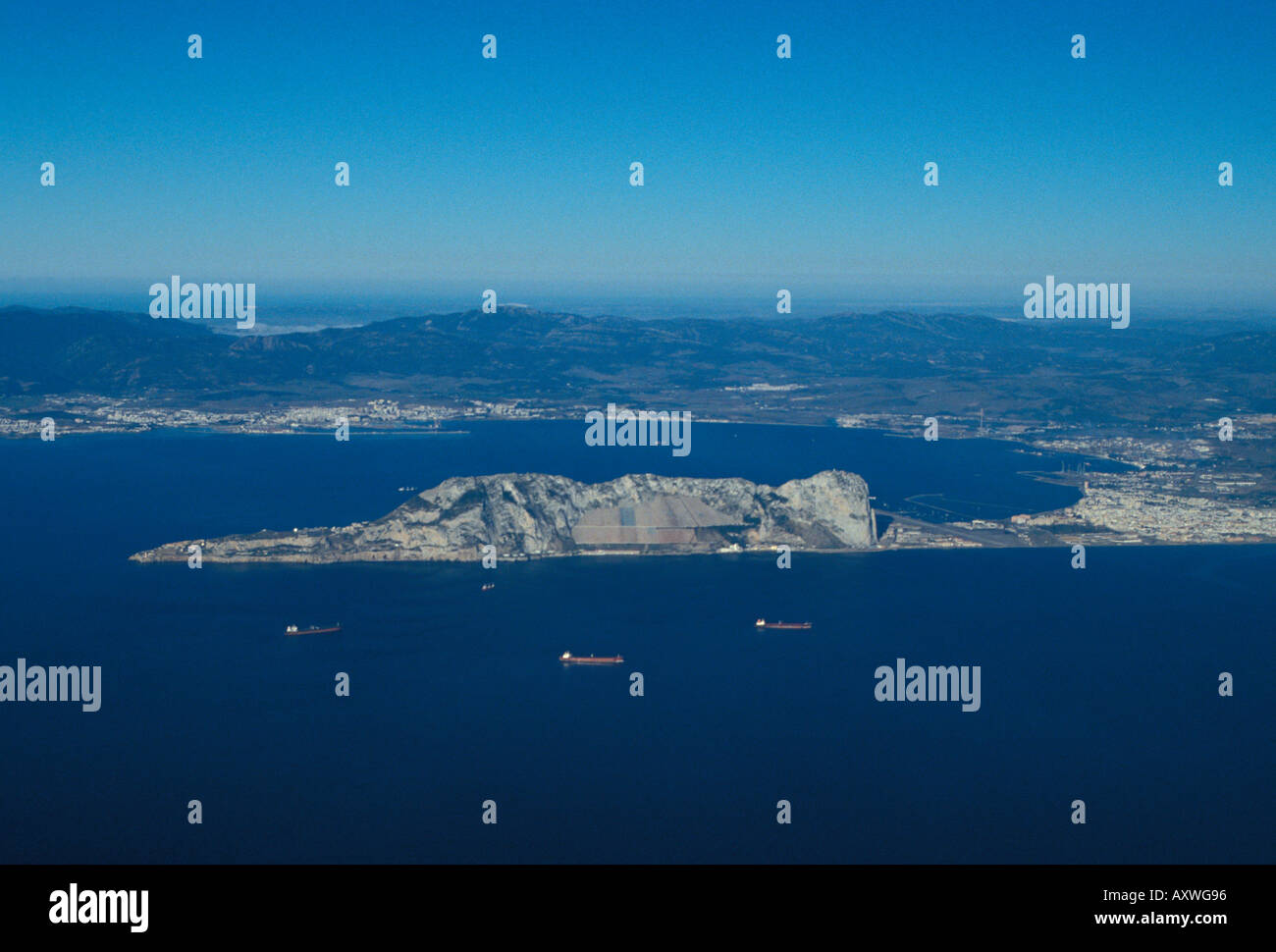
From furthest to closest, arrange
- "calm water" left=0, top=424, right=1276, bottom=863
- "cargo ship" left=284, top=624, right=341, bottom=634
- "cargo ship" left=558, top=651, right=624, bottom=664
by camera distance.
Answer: "cargo ship" left=284, top=624, right=341, bottom=634 → "cargo ship" left=558, top=651, right=624, bottom=664 → "calm water" left=0, top=424, right=1276, bottom=863

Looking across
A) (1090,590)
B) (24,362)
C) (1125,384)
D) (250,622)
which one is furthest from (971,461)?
(24,362)

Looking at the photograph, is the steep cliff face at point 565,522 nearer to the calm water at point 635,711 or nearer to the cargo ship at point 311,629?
the calm water at point 635,711

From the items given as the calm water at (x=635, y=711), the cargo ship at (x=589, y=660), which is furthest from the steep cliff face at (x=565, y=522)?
the cargo ship at (x=589, y=660)

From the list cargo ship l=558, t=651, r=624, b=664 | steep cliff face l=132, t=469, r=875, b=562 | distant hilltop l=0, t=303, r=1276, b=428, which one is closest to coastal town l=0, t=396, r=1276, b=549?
distant hilltop l=0, t=303, r=1276, b=428

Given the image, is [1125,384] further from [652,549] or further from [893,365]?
[652,549]

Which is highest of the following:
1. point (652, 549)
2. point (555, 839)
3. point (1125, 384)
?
point (1125, 384)

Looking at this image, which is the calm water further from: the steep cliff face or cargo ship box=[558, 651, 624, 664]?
the steep cliff face
